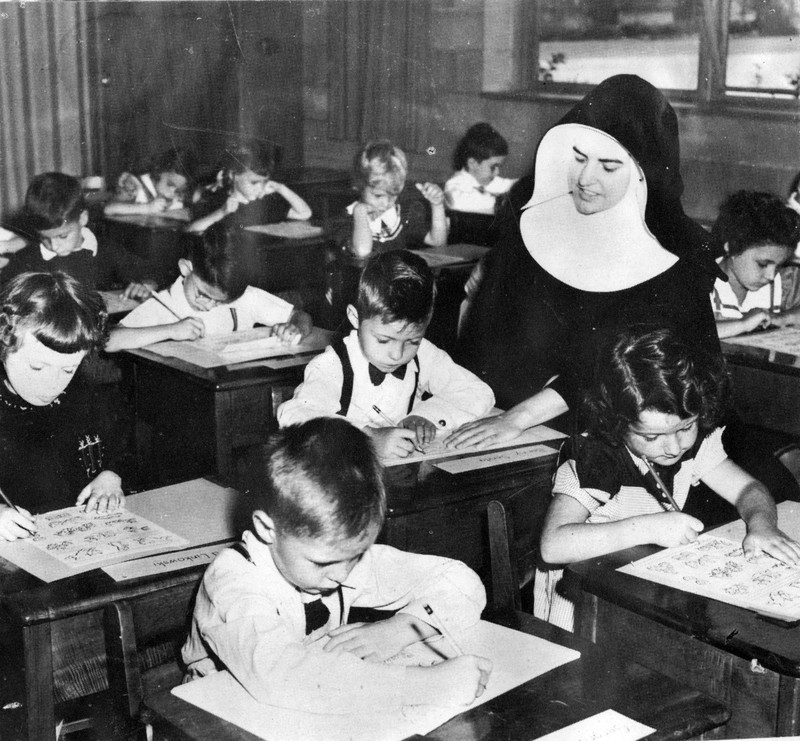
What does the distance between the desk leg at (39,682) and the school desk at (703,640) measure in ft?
2.24

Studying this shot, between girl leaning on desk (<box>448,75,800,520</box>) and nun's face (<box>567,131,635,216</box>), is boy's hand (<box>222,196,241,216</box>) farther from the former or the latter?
nun's face (<box>567,131,635,216</box>)

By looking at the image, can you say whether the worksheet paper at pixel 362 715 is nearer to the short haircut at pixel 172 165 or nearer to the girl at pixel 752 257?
the girl at pixel 752 257

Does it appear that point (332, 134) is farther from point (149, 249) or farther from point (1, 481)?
point (1, 481)

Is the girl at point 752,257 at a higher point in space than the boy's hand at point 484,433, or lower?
higher

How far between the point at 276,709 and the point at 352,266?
286 centimetres

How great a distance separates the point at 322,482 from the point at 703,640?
19.9 inches

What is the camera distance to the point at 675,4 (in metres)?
5.57

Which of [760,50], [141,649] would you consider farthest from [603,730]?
[760,50]

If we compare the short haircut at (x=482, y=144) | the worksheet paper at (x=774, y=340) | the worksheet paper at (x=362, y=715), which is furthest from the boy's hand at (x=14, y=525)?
the short haircut at (x=482, y=144)

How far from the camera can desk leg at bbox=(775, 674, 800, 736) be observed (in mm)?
1191

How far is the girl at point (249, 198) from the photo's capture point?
512cm

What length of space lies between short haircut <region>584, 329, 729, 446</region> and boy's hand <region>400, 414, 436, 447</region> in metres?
0.35

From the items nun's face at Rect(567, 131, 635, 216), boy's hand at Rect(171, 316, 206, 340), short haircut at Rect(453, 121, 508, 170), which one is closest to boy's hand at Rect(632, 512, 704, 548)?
nun's face at Rect(567, 131, 635, 216)

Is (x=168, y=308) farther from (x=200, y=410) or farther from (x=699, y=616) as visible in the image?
(x=699, y=616)
